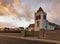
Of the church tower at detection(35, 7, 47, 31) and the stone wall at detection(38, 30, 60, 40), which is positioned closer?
the stone wall at detection(38, 30, 60, 40)

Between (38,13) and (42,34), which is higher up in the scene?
(38,13)

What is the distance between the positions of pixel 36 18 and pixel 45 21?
179 inches

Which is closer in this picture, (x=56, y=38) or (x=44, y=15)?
(x=56, y=38)

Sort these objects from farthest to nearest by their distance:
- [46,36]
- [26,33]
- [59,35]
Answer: [26,33] < [46,36] < [59,35]

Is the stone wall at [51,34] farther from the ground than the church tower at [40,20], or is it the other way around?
the church tower at [40,20]

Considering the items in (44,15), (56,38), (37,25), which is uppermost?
(44,15)

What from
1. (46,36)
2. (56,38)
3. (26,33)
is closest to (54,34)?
(56,38)

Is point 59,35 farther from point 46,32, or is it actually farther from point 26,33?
point 26,33

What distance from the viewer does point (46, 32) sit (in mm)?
33938

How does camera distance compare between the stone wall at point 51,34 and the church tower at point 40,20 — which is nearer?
the stone wall at point 51,34

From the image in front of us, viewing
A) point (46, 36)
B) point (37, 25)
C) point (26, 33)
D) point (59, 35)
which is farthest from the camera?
point (37, 25)

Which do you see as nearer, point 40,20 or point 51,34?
point 51,34

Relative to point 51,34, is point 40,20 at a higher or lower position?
higher

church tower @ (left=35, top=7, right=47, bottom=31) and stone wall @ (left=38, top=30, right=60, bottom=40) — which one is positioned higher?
church tower @ (left=35, top=7, right=47, bottom=31)
